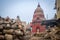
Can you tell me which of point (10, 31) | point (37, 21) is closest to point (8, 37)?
point (10, 31)

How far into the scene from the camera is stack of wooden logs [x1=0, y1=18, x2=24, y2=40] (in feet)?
16.2

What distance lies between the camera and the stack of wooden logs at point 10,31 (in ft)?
16.2

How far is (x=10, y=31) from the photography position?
5074mm

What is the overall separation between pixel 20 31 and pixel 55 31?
4.31ft

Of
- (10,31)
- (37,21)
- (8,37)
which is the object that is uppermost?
(10,31)

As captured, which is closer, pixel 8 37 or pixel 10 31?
pixel 8 37

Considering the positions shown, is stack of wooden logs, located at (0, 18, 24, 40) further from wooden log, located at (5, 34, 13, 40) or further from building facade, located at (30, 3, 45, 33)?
building facade, located at (30, 3, 45, 33)

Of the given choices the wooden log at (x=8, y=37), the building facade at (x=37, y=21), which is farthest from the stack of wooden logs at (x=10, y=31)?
the building facade at (x=37, y=21)

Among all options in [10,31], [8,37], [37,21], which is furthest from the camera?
[37,21]

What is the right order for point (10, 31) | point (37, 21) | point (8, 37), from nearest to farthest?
1. point (8, 37)
2. point (10, 31)
3. point (37, 21)

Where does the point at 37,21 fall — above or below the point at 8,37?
below

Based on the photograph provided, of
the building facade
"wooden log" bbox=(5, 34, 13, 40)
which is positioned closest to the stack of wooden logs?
"wooden log" bbox=(5, 34, 13, 40)

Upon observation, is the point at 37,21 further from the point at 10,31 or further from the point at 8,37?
the point at 8,37

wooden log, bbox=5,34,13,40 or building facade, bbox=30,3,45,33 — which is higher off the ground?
wooden log, bbox=5,34,13,40
